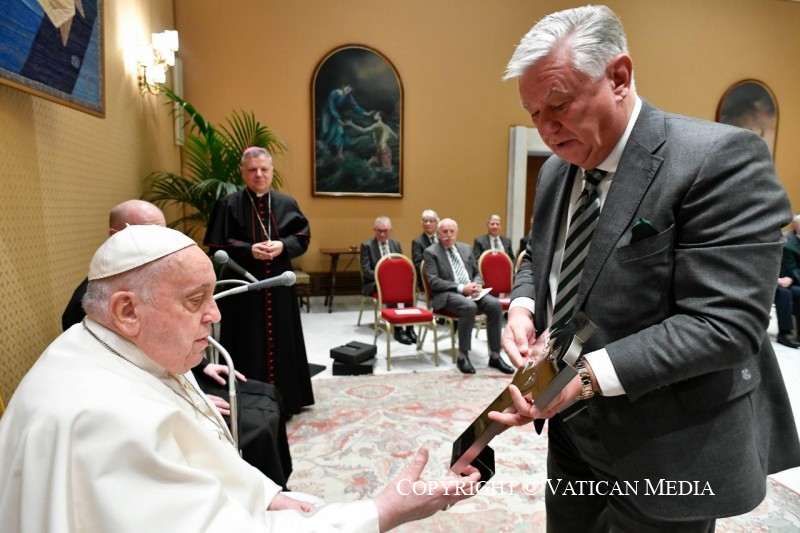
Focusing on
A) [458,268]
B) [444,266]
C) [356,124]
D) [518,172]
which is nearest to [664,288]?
[444,266]

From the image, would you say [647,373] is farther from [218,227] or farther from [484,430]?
[218,227]

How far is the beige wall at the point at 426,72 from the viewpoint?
7229mm

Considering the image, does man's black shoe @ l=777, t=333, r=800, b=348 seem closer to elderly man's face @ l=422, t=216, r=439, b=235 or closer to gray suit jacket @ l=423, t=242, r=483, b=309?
gray suit jacket @ l=423, t=242, r=483, b=309

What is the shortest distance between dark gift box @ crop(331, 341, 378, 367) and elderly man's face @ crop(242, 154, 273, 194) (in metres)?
1.87

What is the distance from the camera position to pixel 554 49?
3.51 ft

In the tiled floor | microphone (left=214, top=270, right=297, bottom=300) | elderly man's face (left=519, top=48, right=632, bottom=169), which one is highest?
elderly man's face (left=519, top=48, right=632, bottom=169)

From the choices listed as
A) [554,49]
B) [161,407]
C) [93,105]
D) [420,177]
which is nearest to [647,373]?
[554,49]

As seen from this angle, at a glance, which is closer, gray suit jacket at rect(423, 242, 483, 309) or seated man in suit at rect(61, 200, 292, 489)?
seated man in suit at rect(61, 200, 292, 489)

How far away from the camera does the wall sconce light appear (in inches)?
193

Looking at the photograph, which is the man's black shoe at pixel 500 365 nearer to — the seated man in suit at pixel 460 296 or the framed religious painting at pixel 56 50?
the seated man in suit at pixel 460 296

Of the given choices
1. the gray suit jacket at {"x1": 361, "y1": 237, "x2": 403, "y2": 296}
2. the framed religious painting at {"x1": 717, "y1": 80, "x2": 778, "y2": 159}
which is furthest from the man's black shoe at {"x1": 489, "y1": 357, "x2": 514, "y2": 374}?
the framed religious painting at {"x1": 717, "y1": 80, "x2": 778, "y2": 159}

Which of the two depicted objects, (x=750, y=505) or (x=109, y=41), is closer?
(x=750, y=505)

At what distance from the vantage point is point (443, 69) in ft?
27.2

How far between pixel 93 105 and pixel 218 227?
1.12 meters
